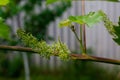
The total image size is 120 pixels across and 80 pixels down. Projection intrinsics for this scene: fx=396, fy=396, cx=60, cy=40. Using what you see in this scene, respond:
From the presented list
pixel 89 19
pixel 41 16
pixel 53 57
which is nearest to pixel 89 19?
pixel 89 19

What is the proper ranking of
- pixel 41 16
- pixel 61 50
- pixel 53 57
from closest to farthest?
pixel 61 50
pixel 41 16
pixel 53 57

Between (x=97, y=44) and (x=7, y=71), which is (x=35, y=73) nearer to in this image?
(x=7, y=71)

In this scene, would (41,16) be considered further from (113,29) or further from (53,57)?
(113,29)

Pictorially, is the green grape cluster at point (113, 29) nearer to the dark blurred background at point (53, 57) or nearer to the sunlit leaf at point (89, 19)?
the sunlit leaf at point (89, 19)

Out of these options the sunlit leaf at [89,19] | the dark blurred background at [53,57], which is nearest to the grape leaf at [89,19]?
the sunlit leaf at [89,19]

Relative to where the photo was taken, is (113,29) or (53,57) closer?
(113,29)

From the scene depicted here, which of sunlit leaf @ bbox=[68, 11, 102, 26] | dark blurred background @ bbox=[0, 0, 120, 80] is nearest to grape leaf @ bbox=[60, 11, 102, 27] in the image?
sunlit leaf @ bbox=[68, 11, 102, 26]

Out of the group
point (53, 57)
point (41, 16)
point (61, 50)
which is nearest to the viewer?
point (61, 50)

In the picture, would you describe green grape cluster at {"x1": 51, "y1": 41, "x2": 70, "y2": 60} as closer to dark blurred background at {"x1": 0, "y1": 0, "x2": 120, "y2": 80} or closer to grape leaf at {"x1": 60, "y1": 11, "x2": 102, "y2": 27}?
grape leaf at {"x1": 60, "y1": 11, "x2": 102, "y2": 27}
